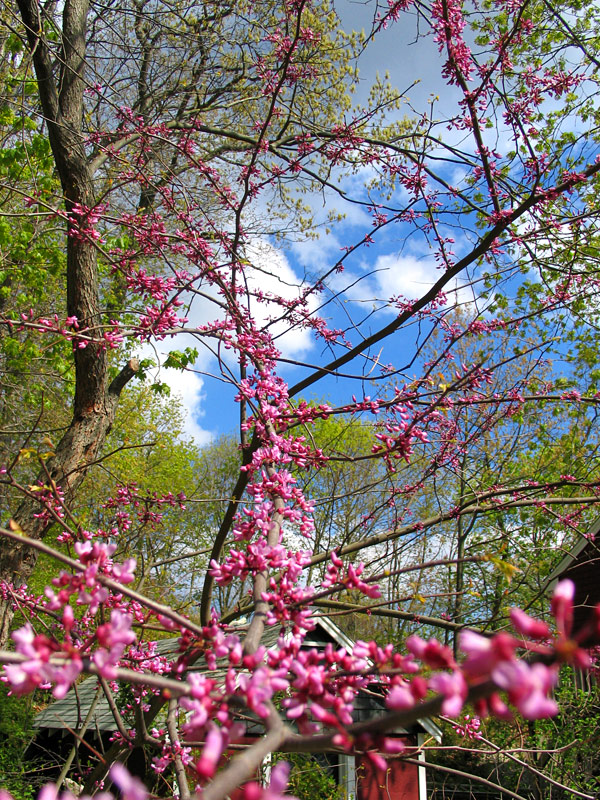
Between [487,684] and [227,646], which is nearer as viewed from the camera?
[487,684]

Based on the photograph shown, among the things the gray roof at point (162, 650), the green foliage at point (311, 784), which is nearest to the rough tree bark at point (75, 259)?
the gray roof at point (162, 650)

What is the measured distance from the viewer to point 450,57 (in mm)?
3418

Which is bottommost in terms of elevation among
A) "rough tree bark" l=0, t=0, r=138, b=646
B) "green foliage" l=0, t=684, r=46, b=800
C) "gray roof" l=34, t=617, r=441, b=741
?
"green foliage" l=0, t=684, r=46, b=800

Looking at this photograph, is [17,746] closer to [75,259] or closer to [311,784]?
[311,784]

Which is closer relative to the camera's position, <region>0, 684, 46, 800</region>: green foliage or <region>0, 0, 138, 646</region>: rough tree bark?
<region>0, 0, 138, 646</region>: rough tree bark

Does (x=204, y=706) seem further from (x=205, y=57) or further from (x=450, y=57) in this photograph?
(x=205, y=57)

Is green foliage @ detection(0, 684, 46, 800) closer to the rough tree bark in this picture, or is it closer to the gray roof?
the gray roof

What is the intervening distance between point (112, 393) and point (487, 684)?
5.71 metres

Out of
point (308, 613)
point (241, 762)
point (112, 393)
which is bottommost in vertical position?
point (241, 762)

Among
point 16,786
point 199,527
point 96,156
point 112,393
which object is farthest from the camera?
point 199,527

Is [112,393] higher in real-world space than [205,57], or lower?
lower

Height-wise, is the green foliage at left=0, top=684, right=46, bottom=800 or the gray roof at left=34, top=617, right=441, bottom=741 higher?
the gray roof at left=34, top=617, right=441, bottom=741

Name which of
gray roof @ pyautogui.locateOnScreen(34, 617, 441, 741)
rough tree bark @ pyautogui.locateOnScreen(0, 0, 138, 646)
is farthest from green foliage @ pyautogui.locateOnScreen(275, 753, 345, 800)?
rough tree bark @ pyautogui.locateOnScreen(0, 0, 138, 646)

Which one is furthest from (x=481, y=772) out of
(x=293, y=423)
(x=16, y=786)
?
(x=293, y=423)
